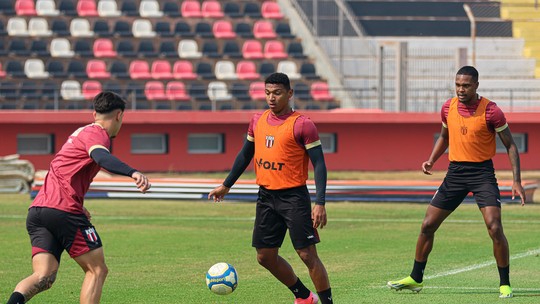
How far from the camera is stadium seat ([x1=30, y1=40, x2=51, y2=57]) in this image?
36.0m

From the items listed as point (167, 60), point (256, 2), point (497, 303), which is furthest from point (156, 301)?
point (256, 2)

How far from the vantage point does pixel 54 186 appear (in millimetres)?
8211

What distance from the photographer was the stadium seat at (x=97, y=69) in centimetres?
3584

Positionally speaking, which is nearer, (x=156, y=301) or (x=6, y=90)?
(x=156, y=301)

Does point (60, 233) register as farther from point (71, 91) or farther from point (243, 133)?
point (71, 91)

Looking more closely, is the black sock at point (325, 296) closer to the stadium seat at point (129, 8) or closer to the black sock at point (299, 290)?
the black sock at point (299, 290)

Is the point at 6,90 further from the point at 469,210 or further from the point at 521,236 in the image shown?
the point at 521,236

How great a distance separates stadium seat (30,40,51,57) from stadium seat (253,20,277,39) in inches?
301

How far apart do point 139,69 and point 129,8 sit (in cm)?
399

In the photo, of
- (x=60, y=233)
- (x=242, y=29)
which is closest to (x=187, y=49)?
(x=242, y=29)

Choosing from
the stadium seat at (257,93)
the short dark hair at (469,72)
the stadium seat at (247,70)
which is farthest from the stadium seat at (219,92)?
→ the short dark hair at (469,72)

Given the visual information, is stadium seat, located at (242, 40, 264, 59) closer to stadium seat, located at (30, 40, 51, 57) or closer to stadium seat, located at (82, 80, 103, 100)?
stadium seat, located at (82, 80, 103, 100)

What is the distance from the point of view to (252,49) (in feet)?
125

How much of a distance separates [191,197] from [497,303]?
1429 cm
